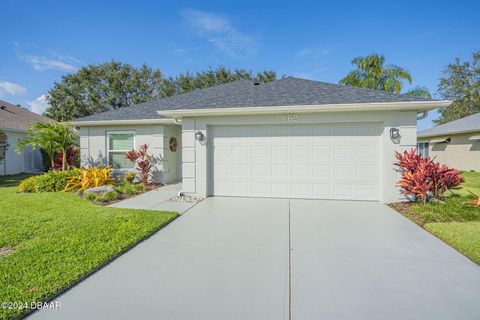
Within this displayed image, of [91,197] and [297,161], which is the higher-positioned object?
[297,161]

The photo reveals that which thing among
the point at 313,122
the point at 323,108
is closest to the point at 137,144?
the point at 313,122

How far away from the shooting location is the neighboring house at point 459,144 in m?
Result: 14.0

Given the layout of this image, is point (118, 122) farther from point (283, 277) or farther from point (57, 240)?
point (283, 277)

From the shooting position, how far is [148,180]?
978 centimetres

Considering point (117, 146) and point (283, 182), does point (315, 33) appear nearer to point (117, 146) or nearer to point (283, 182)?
point (283, 182)

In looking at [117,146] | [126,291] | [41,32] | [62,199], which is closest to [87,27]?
[41,32]

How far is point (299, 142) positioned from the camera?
23.0 ft

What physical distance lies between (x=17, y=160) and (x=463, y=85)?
41.3 m

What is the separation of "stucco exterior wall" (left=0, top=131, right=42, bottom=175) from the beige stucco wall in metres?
26.6

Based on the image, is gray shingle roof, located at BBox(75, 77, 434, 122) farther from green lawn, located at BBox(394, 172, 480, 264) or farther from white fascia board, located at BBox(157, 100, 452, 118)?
green lawn, located at BBox(394, 172, 480, 264)

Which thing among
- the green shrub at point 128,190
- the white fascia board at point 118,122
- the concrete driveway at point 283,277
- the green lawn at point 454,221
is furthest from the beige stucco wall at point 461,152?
the green shrub at point 128,190

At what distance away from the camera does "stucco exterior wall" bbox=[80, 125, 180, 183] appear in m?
9.70

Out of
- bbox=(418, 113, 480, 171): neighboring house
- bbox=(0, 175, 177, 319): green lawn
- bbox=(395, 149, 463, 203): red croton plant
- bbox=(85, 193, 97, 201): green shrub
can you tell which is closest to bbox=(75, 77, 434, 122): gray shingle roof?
bbox=(395, 149, 463, 203): red croton plant

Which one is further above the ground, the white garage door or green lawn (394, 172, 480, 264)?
the white garage door
